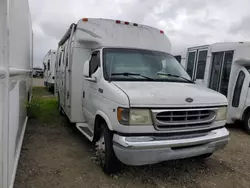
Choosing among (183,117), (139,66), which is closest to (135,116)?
(183,117)

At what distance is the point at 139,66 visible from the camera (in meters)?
4.43

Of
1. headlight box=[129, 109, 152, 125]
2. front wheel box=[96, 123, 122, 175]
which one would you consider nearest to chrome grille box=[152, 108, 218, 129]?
headlight box=[129, 109, 152, 125]

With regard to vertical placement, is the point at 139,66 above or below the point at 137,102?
above

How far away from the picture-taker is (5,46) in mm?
2234

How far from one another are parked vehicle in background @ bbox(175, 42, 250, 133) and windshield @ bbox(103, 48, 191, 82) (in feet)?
11.8

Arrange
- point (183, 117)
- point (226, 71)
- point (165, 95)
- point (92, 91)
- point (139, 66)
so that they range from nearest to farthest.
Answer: point (165, 95)
point (183, 117)
point (139, 66)
point (92, 91)
point (226, 71)

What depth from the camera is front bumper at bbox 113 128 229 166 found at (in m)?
3.25

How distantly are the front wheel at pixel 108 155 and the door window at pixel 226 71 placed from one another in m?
5.73

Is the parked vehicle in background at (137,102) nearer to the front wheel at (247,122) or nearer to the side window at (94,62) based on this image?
the side window at (94,62)

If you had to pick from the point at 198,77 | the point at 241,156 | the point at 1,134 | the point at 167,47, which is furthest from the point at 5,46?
the point at 198,77

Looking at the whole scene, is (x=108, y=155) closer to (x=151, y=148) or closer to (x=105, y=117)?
(x=105, y=117)


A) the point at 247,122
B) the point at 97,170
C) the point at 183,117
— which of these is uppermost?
the point at 183,117

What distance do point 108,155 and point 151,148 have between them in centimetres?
79

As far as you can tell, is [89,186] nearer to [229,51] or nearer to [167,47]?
[167,47]
